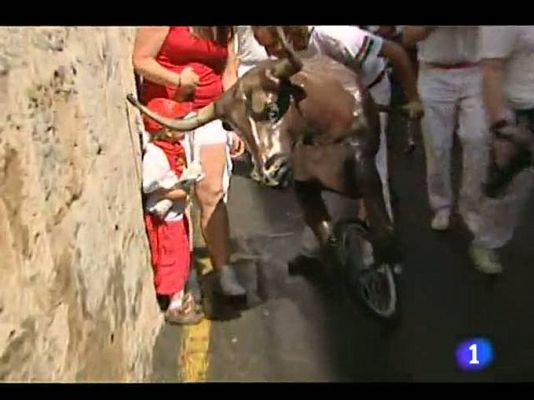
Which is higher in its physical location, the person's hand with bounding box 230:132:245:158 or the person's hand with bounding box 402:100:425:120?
the person's hand with bounding box 402:100:425:120

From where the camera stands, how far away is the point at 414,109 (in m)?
2.56

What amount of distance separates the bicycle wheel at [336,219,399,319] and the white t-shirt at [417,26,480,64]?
0.44 meters

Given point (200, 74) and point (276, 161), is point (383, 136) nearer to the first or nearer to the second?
point (276, 161)

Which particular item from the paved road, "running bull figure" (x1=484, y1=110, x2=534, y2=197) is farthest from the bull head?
"running bull figure" (x1=484, y1=110, x2=534, y2=197)

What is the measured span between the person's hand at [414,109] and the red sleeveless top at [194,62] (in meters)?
0.44

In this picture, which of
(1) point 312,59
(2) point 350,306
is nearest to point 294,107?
(1) point 312,59

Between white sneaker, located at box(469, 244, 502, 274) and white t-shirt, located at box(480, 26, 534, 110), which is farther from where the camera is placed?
white sneaker, located at box(469, 244, 502, 274)

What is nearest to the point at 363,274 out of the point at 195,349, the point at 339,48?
the point at 195,349

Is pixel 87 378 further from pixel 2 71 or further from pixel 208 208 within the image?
pixel 2 71

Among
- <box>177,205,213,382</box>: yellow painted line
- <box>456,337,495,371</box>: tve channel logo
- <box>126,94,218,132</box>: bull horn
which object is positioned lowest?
<box>456,337,495,371</box>: tve channel logo

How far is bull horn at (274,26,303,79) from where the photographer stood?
2.49 meters

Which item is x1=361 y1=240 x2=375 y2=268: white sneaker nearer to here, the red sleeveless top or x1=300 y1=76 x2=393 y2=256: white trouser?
x1=300 y1=76 x2=393 y2=256: white trouser

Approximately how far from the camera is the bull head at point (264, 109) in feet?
8.20

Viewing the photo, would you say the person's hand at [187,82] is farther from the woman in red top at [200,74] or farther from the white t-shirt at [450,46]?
the white t-shirt at [450,46]
